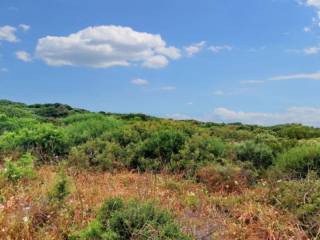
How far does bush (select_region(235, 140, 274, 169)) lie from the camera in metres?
10.6

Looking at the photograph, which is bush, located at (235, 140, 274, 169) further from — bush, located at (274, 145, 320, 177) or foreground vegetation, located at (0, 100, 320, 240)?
bush, located at (274, 145, 320, 177)

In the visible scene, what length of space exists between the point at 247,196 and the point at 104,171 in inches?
131

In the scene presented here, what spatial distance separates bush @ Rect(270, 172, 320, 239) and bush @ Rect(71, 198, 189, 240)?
69.0 inches

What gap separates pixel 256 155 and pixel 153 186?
345 cm

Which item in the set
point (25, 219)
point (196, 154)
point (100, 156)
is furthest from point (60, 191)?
point (196, 154)

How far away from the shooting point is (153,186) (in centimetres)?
785

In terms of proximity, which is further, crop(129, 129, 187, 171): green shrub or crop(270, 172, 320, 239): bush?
crop(129, 129, 187, 171): green shrub

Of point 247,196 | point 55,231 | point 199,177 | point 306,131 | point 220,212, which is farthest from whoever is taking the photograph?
point 306,131

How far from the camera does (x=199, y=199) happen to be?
295 inches

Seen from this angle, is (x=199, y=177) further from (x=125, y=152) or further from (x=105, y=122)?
(x=105, y=122)

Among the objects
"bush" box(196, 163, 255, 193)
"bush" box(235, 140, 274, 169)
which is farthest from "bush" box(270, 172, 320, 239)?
"bush" box(235, 140, 274, 169)

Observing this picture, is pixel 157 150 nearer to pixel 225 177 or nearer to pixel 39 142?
pixel 225 177

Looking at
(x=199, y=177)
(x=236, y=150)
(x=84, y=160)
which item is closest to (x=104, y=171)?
(x=84, y=160)

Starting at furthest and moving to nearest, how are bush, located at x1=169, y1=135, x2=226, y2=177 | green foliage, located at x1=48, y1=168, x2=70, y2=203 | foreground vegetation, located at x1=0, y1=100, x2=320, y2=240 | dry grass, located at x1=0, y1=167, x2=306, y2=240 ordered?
bush, located at x1=169, y1=135, x2=226, y2=177 → green foliage, located at x1=48, y1=168, x2=70, y2=203 → dry grass, located at x1=0, y1=167, x2=306, y2=240 → foreground vegetation, located at x1=0, y1=100, x2=320, y2=240
